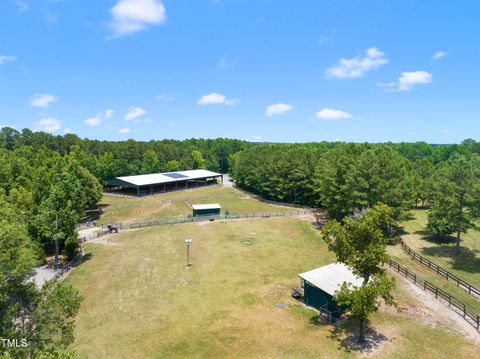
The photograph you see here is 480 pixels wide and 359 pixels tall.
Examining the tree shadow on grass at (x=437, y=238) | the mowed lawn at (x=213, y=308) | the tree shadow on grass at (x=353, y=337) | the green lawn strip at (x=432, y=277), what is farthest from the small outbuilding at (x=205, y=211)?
the tree shadow on grass at (x=353, y=337)

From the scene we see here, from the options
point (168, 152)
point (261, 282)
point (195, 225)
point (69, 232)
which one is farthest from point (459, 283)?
point (168, 152)

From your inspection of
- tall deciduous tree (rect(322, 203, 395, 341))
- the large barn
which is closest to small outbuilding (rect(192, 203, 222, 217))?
the large barn

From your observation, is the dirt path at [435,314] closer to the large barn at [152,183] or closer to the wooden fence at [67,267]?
the wooden fence at [67,267]

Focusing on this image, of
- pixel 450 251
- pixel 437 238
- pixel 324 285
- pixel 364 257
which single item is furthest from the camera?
pixel 437 238

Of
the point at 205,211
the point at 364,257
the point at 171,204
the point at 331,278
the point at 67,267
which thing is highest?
the point at 364,257

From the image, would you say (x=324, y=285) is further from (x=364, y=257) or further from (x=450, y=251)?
(x=450, y=251)

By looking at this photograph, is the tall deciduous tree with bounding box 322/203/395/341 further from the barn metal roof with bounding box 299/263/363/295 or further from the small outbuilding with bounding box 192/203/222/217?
the small outbuilding with bounding box 192/203/222/217

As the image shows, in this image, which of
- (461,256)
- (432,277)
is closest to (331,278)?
(432,277)
